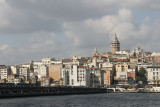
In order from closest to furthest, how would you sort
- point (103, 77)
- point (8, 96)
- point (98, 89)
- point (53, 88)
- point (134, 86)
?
point (8, 96) < point (53, 88) < point (98, 89) < point (134, 86) < point (103, 77)

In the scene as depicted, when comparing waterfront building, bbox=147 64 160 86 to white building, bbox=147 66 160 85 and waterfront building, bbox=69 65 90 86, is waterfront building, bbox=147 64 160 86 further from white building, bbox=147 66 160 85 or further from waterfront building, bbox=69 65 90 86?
waterfront building, bbox=69 65 90 86

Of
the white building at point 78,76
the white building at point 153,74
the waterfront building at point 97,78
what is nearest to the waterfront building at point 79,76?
the white building at point 78,76

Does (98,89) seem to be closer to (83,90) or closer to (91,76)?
(83,90)

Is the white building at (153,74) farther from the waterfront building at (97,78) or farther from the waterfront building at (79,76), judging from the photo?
the waterfront building at (79,76)

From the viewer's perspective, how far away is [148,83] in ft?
606

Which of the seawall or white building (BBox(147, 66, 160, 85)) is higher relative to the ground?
white building (BBox(147, 66, 160, 85))

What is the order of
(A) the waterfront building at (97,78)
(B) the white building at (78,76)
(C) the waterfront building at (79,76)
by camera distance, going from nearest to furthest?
1. (C) the waterfront building at (79,76)
2. (B) the white building at (78,76)
3. (A) the waterfront building at (97,78)

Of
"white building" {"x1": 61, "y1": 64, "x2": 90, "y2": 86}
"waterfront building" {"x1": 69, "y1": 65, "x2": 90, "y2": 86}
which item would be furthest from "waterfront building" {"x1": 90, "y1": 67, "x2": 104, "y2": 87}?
"waterfront building" {"x1": 69, "y1": 65, "x2": 90, "y2": 86}

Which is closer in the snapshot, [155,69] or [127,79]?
[155,69]

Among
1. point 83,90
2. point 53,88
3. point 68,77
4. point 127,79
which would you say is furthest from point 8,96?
point 127,79

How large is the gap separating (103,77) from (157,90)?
3924 centimetres

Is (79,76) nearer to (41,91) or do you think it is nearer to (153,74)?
(153,74)

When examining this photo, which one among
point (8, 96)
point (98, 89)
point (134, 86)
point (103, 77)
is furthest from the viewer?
point (103, 77)

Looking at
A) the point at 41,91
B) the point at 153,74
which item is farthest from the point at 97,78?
the point at 41,91
